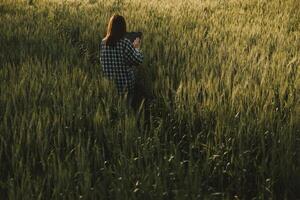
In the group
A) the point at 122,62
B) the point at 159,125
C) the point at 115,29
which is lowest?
the point at 159,125

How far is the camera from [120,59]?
3.90m

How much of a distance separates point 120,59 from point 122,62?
30mm

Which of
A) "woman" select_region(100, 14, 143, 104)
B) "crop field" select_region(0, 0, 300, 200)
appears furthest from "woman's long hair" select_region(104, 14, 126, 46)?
"crop field" select_region(0, 0, 300, 200)

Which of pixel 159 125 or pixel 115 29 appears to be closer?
pixel 159 125

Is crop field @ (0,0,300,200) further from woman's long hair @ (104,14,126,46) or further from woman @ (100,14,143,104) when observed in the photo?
woman's long hair @ (104,14,126,46)

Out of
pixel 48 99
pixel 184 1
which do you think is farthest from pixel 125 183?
pixel 184 1

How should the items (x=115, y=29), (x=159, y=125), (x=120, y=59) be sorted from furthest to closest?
1. (x=120, y=59)
2. (x=115, y=29)
3. (x=159, y=125)

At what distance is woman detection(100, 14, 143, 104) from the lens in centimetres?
387

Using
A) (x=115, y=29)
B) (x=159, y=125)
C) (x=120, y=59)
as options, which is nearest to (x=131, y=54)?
(x=120, y=59)

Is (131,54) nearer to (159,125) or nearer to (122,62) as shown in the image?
(122,62)

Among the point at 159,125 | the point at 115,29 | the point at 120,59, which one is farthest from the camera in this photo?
the point at 120,59

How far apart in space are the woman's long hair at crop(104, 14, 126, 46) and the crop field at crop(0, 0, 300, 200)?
0.33 meters

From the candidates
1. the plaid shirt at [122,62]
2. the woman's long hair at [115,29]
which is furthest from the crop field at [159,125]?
the woman's long hair at [115,29]

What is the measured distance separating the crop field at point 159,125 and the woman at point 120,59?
5.9 inches
